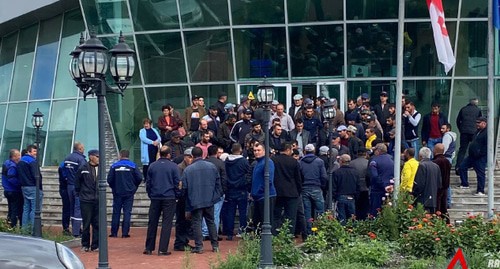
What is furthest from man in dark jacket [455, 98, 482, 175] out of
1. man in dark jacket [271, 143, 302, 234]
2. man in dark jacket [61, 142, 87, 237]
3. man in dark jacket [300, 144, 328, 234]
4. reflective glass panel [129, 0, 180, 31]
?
man in dark jacket [61, 142, 87, 237]

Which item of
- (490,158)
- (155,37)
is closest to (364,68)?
(155,37)

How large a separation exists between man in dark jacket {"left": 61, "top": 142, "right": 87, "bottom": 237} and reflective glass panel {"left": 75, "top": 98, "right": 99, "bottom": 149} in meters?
10.6

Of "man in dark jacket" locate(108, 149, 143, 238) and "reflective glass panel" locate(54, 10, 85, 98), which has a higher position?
"reflective glass panel" locate(54, 10, 85, 98)

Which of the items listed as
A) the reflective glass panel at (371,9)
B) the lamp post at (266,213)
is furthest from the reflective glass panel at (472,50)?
the lamp post at (266,213)

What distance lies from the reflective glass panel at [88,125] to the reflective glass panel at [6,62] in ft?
17.4

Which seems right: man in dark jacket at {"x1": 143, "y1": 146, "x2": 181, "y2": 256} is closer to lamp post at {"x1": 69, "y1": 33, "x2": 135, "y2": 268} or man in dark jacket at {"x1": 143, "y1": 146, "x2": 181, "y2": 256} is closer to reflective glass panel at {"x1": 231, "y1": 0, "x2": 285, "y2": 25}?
lamp post at {"x1": 69, "y1": 33, "x2": 135, "y2": 268}

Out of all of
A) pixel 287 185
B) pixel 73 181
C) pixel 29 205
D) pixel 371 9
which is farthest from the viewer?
pixel 371 9

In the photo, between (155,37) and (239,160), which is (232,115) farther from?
(155,37)

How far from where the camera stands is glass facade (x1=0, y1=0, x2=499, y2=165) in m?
26.1

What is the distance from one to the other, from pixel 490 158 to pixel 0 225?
374 inches

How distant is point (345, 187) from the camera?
17.4 metres

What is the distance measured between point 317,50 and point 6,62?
13535mm

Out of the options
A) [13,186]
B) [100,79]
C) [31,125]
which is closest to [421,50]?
[13,186]

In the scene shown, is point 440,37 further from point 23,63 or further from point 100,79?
point 23,63
